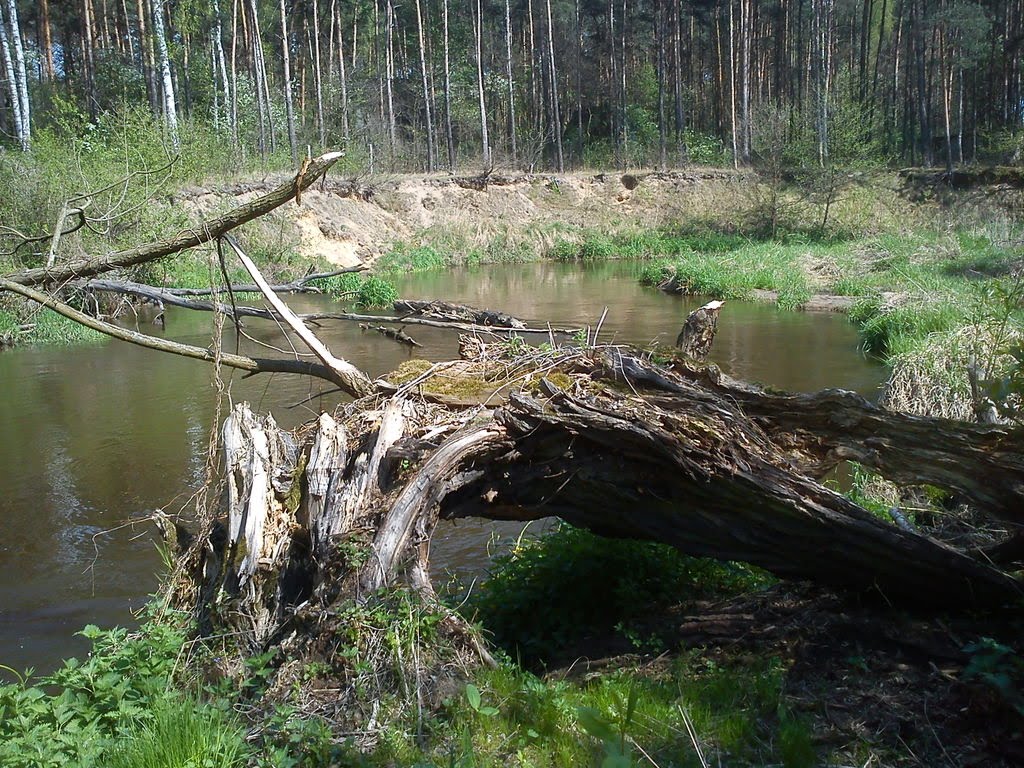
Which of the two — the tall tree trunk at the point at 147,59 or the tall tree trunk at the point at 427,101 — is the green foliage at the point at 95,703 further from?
the tall tree trunk at the point at 427,101

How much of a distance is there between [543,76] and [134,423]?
43248 millimetres

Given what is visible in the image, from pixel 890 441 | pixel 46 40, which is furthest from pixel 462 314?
pixel 46 40

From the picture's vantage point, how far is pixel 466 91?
53.4 meters

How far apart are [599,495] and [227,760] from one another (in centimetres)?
215

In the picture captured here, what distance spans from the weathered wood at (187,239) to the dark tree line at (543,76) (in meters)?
23.6

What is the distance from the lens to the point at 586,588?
5098mm

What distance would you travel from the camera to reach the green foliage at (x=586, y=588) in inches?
193

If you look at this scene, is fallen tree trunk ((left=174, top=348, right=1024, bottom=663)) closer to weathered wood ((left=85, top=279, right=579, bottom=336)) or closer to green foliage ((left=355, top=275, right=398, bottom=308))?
weathered wood ((left=85, top=279, right=579, bottom=336))

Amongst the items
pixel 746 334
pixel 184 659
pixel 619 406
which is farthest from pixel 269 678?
pixel 746 334

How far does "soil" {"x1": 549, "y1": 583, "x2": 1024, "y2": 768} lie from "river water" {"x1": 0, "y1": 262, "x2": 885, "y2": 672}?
92.6 inches

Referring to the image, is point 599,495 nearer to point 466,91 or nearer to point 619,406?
point 619,406

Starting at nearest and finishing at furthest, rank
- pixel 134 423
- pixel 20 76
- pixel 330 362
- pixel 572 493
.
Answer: pixel 572 493 < pixel 330 362 < pixel 134 423 < pixel 20 76

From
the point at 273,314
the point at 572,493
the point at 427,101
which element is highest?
the point at 427,101

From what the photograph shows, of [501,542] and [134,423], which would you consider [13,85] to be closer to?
[134,423]
